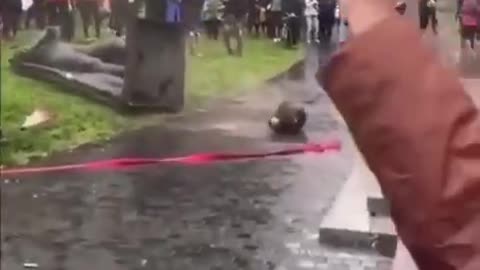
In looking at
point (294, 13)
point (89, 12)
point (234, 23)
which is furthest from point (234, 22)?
point (89, 12)

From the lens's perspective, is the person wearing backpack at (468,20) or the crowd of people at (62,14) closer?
the crowd of people at (62,14)

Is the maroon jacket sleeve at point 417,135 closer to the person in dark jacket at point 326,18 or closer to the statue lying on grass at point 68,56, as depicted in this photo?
the statue lying on grass at point 68,56

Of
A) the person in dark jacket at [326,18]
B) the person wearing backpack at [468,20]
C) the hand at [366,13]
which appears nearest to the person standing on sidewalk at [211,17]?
the person in dark jacket at [326,18]

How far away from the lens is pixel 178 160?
988mm

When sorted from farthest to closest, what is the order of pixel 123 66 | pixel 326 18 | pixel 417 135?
pixel 326 18, pixel 123 66, pixel 417 135

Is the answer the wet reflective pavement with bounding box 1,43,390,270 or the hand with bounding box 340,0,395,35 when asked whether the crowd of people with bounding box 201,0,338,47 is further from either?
the hand with bounding box 340,0,395,35

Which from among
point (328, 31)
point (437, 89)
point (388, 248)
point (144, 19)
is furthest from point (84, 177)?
point (388, 248)

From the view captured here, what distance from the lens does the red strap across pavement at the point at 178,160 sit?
0.81m

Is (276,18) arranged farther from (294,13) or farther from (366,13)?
(366,13)

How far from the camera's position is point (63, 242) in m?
0.88

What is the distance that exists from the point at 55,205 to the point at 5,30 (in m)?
0.17

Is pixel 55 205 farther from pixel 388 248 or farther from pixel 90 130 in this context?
pixel 388 248

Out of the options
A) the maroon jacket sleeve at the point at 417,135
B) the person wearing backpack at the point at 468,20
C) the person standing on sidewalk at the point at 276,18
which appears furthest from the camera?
the person wearing backpack at the point at 468,20

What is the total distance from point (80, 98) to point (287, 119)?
35cm
